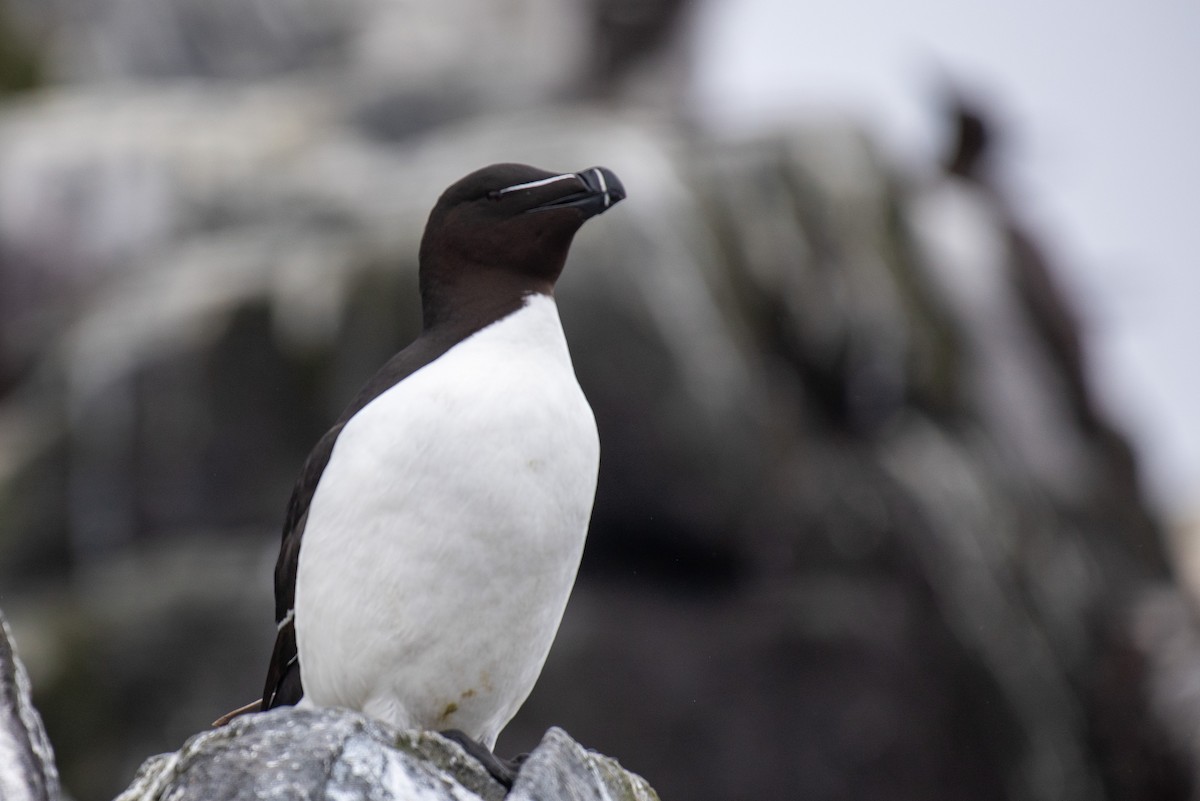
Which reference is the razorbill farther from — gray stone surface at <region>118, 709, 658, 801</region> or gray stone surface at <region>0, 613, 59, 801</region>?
gray stone surface at <region>0, 613, 59, 801</region>

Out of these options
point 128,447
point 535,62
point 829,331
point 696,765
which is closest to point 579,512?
point 696,765

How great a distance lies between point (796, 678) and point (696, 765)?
0.73 m

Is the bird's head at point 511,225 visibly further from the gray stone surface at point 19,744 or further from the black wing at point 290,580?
the gray stone surface at point 19,744

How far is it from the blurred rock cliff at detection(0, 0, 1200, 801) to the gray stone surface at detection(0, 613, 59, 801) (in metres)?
5.00

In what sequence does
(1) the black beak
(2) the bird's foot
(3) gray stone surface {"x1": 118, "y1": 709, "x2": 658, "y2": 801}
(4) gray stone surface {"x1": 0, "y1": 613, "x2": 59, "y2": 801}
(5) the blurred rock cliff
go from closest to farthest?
1. (3) gray stone surface {"x1": 118, "y1": 709, "x2": 658, "y2": 801}
2. (4) gray stone surface {"x1": 0, "y1": 613, "x2": 59, "y2": 801}
3. (2) the bird's foot
4. (1) the black beak
5. (5) the blurred rock cliff

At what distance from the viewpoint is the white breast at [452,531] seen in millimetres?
2764

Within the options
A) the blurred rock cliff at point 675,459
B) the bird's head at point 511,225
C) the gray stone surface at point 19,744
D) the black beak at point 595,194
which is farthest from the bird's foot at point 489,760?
the blurred rock cliff at point 675,459

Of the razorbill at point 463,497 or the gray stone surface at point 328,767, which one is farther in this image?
the razorbill at point 463,497

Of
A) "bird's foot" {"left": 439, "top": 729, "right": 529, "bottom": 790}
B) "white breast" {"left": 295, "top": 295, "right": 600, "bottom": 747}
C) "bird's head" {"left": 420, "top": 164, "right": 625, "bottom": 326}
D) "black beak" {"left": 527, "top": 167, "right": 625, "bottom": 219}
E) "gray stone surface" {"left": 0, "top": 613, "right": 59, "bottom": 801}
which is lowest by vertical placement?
"bird's foot" {"left": 439, "top": 729, "right": 529, "bottom": 790}

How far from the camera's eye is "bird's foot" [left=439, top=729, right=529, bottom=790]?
8.86 ft

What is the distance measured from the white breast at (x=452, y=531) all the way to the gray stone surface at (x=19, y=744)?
1.77 feet

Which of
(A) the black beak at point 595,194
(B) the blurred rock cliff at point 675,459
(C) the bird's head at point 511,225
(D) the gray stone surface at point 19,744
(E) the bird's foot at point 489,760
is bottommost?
(B) the blurred rock cliff at point 675,459

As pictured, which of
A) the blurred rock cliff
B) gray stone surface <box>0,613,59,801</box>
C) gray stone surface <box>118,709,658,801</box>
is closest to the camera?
gray stone surface <box>118,709,658,801</box>

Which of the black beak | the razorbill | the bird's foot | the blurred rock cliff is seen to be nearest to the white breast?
the razorbill
